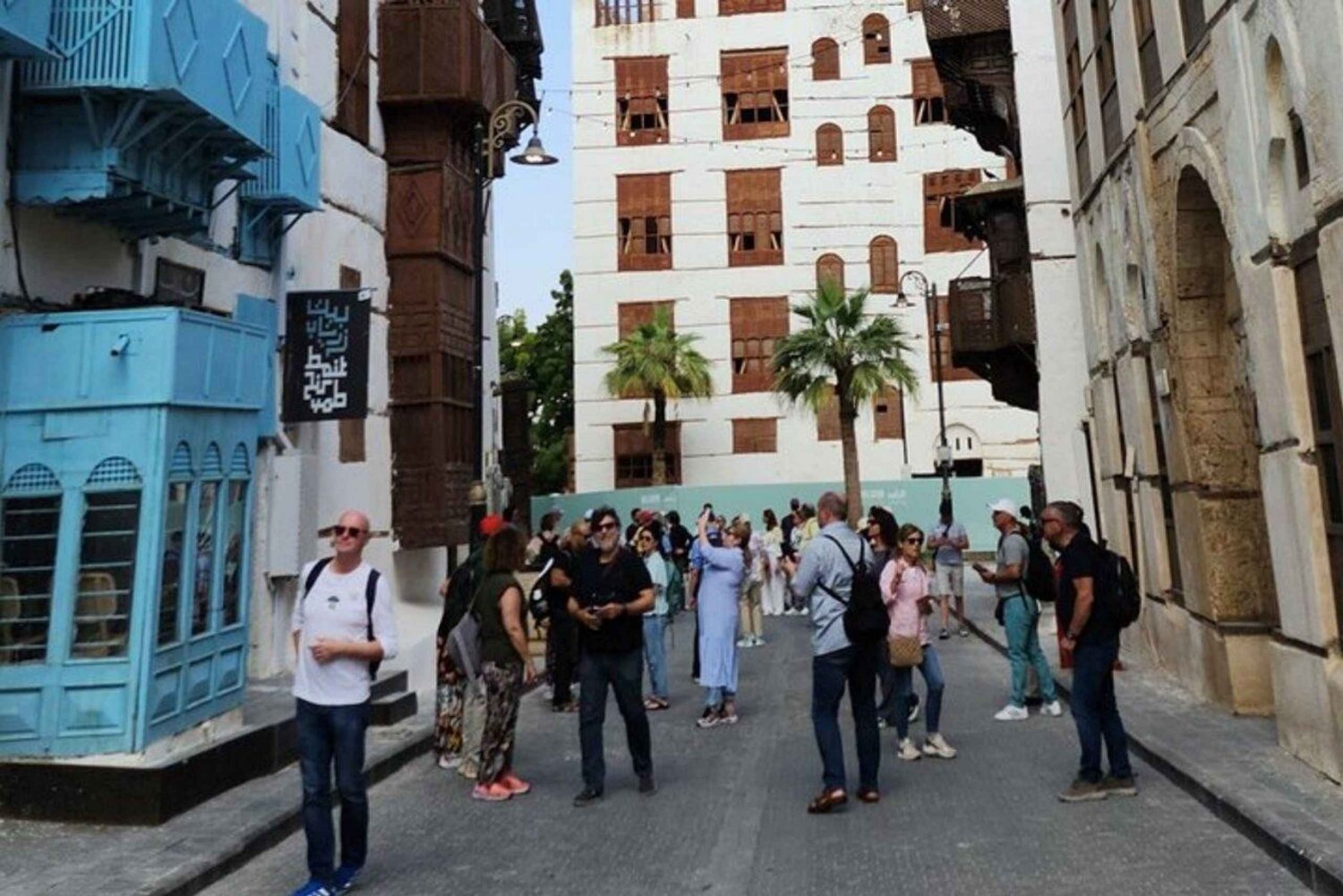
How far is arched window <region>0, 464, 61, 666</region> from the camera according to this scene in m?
7.20

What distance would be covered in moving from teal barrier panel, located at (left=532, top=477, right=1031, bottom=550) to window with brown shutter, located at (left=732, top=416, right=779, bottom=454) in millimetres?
2558

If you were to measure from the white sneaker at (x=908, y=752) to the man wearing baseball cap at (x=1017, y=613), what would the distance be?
5.58 feet

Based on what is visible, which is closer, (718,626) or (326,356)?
(718,626)

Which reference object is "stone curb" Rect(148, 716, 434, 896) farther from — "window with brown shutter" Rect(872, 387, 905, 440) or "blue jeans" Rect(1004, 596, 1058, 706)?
"window with brown shutter" Rect(872, 387, 905, 440)

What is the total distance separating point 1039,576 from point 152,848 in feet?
22.0

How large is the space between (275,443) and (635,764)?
598 cm

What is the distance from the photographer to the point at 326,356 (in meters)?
11.9

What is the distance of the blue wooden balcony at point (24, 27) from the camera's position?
21.7 ft

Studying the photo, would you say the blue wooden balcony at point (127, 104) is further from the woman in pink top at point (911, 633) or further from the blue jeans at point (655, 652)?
the woman in pink top at point (911, 633)

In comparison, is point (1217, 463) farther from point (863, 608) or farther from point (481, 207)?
point (481, 207)

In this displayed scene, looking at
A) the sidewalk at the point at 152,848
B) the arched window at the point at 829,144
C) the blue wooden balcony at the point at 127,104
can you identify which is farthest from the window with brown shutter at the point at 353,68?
the arched window at the point at 829,144

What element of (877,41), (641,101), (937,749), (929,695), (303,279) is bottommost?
(937,749)

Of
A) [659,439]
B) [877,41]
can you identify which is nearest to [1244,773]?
[659,439]

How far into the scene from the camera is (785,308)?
40.2m
